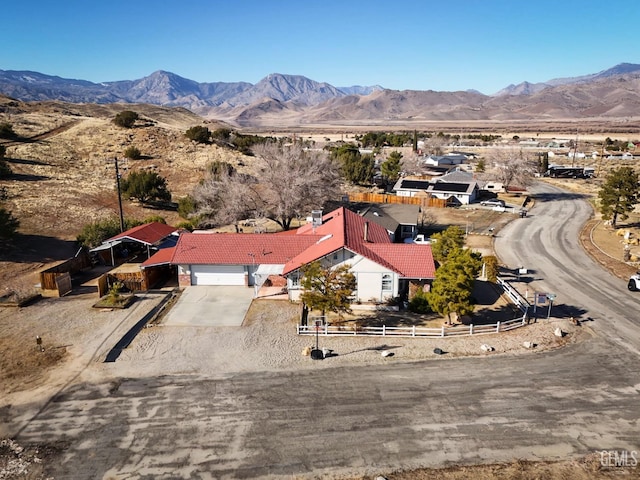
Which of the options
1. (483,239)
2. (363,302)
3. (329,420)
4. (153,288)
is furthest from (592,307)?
(153,288)

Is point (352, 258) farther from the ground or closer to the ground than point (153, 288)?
farther from the ground

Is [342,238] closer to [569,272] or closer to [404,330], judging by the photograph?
[404,330]

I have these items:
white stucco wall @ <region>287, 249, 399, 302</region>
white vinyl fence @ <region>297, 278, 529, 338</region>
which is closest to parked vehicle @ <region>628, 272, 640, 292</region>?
white vinyl fence @ <region>297, 278, 529, 338</region>

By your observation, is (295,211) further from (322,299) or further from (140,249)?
(322,299)

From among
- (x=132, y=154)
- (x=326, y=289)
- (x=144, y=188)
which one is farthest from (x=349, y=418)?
(x=132, y=154)

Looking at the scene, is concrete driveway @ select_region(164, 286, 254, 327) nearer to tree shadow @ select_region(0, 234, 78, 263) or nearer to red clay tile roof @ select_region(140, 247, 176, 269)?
red clay tile roof @ select_region(140, 247, 176, 269)

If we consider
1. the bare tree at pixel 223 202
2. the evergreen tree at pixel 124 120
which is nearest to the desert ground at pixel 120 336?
the bare tree at pixel 223 202
